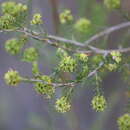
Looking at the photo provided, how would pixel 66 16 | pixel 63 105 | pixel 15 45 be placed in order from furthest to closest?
pixel 66 16
pixel 15 45
pixel 63 105

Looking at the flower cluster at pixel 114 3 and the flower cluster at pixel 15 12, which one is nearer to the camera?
the flower cluster at pixel 15 12

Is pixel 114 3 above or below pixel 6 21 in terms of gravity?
above

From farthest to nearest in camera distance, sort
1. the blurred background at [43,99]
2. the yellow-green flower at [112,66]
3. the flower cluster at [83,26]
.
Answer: the blurred background at [43,99], the flower cluster at [83,26], the yellow-green flower at [112,66]

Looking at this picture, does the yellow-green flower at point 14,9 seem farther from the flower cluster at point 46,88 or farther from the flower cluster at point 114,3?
the flower cluster at point 114,3

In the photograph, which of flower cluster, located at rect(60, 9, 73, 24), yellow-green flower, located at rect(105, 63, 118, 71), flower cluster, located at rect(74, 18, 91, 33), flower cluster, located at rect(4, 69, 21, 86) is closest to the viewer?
flower cluster, located at rect(4, 69, 21, 86)

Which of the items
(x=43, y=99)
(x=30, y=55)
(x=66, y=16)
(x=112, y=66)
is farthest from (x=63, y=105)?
(x=43, y=99)

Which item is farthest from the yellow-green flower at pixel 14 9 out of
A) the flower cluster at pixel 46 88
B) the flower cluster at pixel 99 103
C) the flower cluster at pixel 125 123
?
the flower cluster at pixel 125 123

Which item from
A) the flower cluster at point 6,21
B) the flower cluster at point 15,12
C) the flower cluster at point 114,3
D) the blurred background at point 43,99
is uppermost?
the flower cluster at point 114,3

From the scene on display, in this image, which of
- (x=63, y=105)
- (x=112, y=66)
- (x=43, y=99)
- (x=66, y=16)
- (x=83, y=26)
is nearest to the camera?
(x=63, y=105)

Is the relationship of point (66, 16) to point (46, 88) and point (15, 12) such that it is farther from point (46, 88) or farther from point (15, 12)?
point (46, 88)

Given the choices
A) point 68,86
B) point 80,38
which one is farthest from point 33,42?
point 68,86

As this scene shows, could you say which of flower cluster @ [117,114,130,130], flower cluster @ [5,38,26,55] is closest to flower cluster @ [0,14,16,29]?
flower cluster @ [5,38,26,55]

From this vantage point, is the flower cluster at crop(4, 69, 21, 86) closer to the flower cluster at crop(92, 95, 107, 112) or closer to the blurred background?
the flower cluster at crop(92, 95, 107, 112)

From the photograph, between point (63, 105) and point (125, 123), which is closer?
point (63, 105)
